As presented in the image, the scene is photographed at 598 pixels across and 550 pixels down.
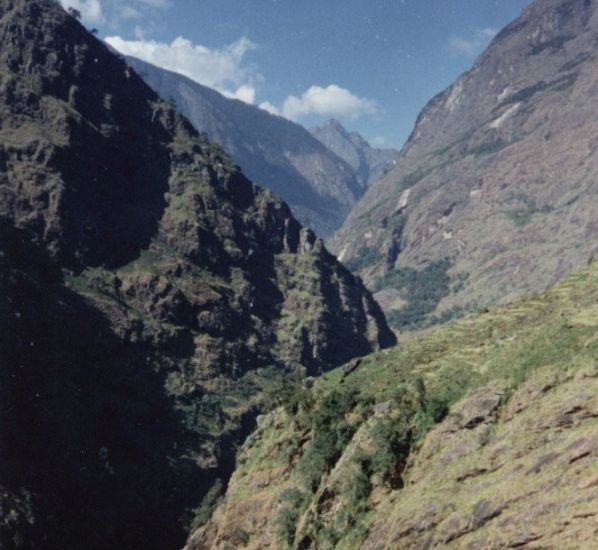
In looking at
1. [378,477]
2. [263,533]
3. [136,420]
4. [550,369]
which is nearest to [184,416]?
[136,420]

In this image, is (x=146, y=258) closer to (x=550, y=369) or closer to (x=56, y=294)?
(x=56, y=294)

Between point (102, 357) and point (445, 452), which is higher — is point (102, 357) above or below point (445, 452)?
above

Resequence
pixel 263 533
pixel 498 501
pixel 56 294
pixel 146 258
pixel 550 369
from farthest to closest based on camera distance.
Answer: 1. pixel 146 258
2. pixel 56 294
3. pixel 263 533
4. pixel 550 369
5. pixel 498 501

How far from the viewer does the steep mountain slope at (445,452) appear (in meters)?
39.7

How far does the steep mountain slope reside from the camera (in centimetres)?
3966

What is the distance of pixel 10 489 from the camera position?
105 metres

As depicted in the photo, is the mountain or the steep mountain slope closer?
the steep mountain slope

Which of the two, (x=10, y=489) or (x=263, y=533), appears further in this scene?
(x=10, y=489)

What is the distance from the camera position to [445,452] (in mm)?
51094

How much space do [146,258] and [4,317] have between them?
61100mm

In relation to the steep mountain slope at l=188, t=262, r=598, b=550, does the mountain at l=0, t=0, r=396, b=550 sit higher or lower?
higher

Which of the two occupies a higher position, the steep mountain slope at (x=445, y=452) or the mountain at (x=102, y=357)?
the mountain at (x=102, y=357)

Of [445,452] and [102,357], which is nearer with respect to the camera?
[445,452]

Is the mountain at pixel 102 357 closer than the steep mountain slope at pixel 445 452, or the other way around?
the steep mountain slope at pixel 445 452
